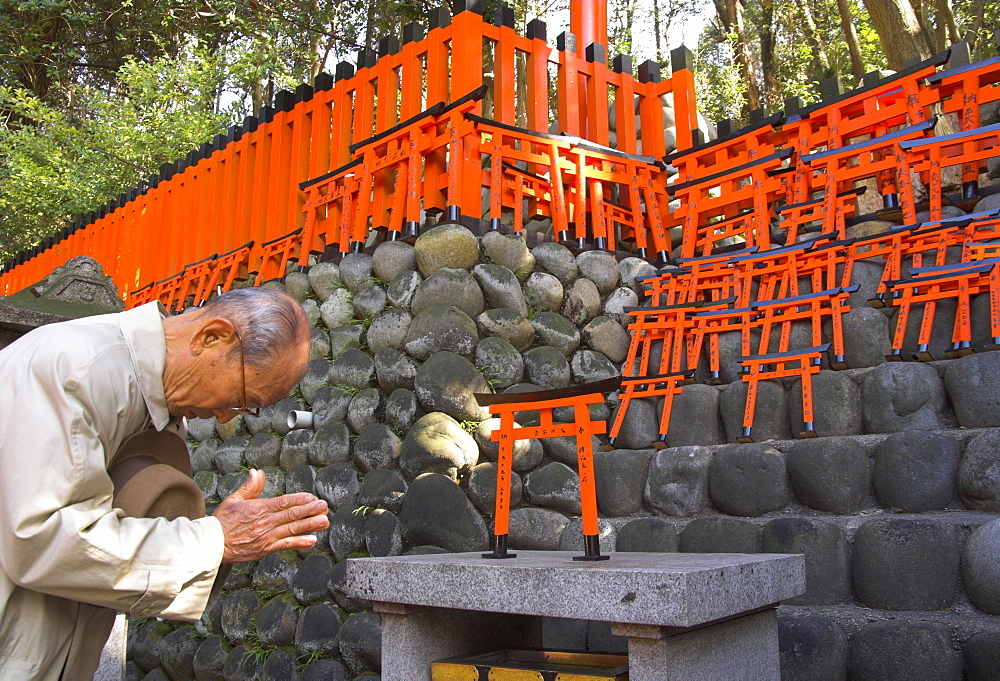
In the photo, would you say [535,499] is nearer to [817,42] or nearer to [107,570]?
[107,570]

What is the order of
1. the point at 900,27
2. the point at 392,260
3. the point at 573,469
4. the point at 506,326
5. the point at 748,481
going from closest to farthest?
the point at 748,481 < the point at 573,469 < the point at 506,326 < the point at 392,260 < the point at 900,27

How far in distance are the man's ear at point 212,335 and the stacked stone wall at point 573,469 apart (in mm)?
2600

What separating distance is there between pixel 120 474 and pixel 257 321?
1.21 ft

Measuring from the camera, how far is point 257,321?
1.48 m

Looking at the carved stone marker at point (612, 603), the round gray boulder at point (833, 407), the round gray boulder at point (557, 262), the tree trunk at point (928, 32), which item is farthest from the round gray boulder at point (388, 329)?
the tree trunk at point (928, 32)

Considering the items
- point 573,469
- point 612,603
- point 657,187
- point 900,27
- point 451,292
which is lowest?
point 612,603

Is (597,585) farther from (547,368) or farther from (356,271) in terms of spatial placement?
(356,271)

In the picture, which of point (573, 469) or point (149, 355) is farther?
Answer: point (573, 469)

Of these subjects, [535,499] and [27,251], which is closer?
[535,499]

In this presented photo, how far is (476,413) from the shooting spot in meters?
4.37

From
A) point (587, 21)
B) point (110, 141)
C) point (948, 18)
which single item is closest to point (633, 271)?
point (587, 21)

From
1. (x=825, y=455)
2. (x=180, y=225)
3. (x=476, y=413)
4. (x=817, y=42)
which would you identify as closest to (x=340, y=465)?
(x=476, y=413)

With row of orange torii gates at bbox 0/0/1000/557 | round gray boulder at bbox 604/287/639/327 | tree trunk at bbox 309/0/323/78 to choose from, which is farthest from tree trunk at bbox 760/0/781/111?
round gray boulder at bbox 604/287/639/327

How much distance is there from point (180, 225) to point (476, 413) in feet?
20.3
